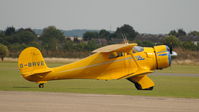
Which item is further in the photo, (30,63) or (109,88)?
(109,88)

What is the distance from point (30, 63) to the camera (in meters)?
19.7

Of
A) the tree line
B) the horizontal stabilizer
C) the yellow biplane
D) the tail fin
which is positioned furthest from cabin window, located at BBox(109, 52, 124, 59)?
the tree line

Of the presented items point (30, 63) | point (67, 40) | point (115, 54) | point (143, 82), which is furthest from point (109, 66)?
point (67, 40)

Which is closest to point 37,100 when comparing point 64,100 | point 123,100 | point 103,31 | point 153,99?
point 64,100

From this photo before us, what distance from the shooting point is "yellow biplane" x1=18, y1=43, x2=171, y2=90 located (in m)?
19.7

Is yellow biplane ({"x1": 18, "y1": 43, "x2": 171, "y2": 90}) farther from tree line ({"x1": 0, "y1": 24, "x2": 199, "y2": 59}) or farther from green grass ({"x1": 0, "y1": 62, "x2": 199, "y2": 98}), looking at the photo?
tree line ({"x1": 0, "y1": 24, "x2": 199, "y2": 59})

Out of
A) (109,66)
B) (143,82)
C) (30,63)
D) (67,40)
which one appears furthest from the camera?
(67,40)

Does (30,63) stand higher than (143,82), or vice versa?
(30,63)

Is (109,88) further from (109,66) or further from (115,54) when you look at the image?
(115,54)

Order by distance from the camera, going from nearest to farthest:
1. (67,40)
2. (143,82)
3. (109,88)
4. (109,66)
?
(109,66) → (143,82) → (109,88) → (67,40)

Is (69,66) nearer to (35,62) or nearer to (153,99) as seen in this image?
(35,62)

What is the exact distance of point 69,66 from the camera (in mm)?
19922

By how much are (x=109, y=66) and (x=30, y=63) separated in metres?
3.45

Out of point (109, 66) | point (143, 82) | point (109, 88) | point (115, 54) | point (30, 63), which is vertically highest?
point (115, 54)
